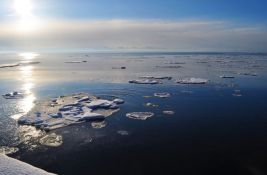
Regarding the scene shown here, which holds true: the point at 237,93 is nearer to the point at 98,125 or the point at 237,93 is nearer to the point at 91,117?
the point at 91,117

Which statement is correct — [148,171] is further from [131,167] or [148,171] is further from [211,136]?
[211,136]

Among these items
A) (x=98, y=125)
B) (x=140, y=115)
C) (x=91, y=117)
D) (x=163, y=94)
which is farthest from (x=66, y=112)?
(x=163, y=94)

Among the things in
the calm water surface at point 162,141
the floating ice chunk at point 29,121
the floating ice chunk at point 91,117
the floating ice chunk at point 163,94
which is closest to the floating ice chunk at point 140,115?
the calm water surface at point 162,141

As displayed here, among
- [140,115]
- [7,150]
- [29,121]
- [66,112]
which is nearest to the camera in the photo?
[7,150]

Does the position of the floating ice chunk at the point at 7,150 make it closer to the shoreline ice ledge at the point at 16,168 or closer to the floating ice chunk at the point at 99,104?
the shoreline ice ledge at the point at 16,168

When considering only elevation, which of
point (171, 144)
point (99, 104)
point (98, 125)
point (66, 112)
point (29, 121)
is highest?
point (99, 104)

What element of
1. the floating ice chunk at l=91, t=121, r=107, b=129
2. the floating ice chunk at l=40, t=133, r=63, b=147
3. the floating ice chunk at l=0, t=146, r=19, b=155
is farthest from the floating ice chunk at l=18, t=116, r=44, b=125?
the floating ice chunk at l=0, t=146, r=19, b=155

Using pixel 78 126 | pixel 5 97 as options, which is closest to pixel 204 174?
pixel 78 126

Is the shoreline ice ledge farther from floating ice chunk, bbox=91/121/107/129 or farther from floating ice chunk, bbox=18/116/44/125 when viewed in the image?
floating ice chunk, bbox=18/116/44/125
